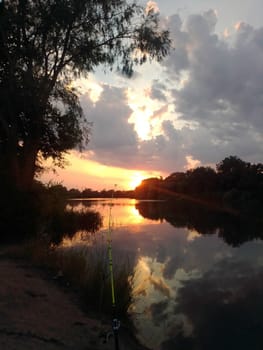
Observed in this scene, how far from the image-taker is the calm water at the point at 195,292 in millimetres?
7270

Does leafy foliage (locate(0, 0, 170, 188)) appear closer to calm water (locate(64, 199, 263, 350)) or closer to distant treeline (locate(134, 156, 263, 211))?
calm water (locate(64, 199, 263, 350))

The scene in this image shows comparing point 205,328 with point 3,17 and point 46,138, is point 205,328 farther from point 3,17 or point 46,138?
point 3,17

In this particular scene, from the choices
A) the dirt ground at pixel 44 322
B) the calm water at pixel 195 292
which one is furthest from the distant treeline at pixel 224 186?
the dirt ground at pixel 44 322

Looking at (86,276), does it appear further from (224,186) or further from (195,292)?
(224,186)

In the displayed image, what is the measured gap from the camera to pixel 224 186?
74.9m

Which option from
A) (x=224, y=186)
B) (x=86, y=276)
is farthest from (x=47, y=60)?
(x=224, y=186)

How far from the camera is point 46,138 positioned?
17.5 meters

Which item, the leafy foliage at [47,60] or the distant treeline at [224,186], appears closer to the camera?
the leafy foliage at [47,60]

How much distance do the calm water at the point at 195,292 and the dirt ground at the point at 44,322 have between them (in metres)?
1.20

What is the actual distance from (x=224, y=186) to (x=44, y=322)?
7161cm

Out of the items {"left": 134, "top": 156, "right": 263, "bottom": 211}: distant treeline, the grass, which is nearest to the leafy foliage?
the grass

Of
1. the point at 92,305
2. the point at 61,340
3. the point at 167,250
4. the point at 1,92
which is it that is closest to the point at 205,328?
the point at 92,305

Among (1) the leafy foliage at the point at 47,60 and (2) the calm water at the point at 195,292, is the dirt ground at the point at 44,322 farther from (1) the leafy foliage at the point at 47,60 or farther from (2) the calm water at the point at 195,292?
(1) the leafy foliage at the point at 47,60

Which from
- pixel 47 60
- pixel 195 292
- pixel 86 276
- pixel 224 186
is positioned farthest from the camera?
pixel 224 186
